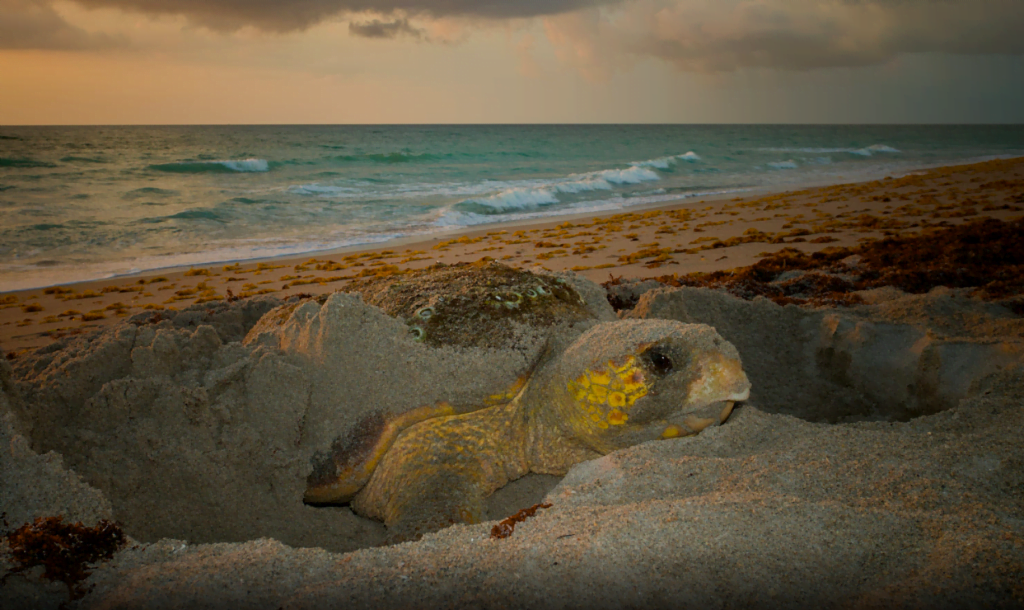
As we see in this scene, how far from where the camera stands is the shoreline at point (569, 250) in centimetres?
600

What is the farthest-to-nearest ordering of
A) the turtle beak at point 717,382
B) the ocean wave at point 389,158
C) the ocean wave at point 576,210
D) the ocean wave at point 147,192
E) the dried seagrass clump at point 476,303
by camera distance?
1. the ocean wave at point 389,158
2. the ocean wave at point 147,192
3. the ocean wave at point 576,210
4. the dried seagrass clump at point 476,303
5. the turtle beak at point 717,382

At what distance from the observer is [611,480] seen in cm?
189

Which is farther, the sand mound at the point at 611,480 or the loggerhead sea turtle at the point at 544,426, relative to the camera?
the loggerhead sea turtle at the point at 544,426

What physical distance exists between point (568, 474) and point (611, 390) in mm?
390

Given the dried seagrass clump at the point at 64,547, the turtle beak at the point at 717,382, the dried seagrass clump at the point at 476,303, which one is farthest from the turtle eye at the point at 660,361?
the dried seagrass clump at the point at 64,547

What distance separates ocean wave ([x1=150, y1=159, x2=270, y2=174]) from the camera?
23.4 meters

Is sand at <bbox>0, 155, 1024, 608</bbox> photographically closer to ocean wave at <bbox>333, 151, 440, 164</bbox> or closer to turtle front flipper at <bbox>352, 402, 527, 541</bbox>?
turtle front flipper at <bbox>352, 402, 527, 541</bbox>

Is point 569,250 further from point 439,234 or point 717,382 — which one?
point 717,382

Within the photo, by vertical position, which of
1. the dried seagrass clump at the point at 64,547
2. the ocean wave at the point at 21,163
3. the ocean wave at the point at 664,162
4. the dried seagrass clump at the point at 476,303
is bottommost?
the dried seagrass clump at the point at 64,547

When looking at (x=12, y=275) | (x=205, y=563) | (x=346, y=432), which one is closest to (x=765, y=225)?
(x=346, y=432)

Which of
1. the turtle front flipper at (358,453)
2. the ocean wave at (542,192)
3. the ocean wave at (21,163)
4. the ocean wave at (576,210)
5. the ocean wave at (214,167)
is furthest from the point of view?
the ocean wave at (214,167)

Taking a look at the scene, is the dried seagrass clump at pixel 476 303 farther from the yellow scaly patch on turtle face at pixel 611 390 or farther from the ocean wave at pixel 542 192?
the ocean wave at pixel 542 192

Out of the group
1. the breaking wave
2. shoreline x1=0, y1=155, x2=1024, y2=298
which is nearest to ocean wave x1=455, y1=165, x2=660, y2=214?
the breaking wave

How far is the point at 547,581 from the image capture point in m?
1.29
